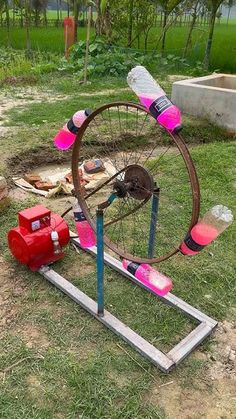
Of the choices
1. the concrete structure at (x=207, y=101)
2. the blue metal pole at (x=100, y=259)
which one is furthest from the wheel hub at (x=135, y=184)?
the concrete structure at (x=207, y=101)

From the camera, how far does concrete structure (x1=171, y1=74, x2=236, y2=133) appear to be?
539cm

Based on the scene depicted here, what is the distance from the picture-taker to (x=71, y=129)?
7.51 ft

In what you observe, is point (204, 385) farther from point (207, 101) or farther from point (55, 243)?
→ point (207, 101)

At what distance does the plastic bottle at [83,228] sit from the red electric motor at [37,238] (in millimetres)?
283

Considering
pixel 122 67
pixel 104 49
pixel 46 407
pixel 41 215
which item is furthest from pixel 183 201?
pixel 104 49

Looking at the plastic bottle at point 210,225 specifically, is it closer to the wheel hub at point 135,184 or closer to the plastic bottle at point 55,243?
the wheel hub at point 135,184

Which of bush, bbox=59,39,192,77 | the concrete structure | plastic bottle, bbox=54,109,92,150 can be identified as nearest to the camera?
plastic bottle, bbox=54,109,92,150

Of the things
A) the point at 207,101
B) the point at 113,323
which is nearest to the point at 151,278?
the point at 113,323

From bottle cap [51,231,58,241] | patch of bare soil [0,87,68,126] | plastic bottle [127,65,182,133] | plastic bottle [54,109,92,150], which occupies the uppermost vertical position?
plastic bottle [127,65,182,133]

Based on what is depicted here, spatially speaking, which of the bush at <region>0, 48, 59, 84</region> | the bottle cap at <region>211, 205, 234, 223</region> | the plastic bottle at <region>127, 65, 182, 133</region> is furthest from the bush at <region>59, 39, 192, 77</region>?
the bottle cap at <region>211, 205, 234, 223</region>

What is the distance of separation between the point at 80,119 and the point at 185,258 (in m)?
1.26

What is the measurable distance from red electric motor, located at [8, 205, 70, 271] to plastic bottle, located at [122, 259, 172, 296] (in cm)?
67

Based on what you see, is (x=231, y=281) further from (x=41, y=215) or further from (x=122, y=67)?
(x=122, y=67)

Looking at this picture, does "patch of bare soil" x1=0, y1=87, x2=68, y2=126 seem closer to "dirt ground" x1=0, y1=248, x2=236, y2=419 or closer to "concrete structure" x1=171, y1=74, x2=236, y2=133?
"concrete structure" x1=171, y1=74, x2=236, y2=133
